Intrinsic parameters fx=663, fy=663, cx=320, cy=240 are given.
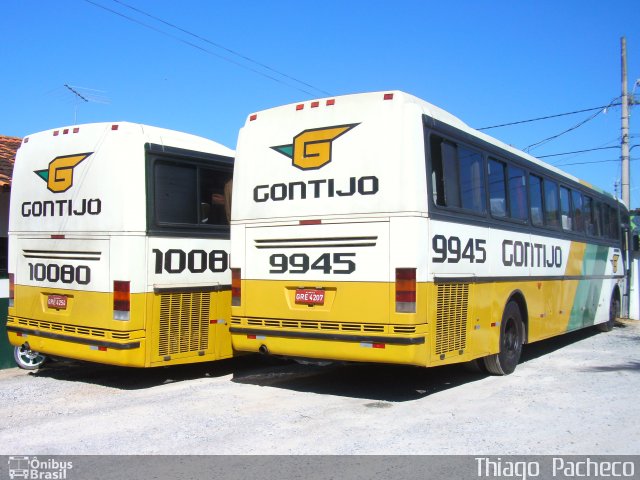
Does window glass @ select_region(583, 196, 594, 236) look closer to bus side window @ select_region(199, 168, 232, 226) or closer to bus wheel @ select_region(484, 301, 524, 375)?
bus wheel @ select_region(484, 301, 524, 375)

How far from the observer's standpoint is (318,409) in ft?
23.3

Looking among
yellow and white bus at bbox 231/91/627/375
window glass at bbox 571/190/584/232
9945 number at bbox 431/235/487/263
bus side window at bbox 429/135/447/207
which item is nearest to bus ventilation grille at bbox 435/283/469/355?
yellow and white bus at bbox 231/91/627/375

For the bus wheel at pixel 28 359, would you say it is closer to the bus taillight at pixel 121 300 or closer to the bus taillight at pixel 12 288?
the bus taillight at pixel 12 288

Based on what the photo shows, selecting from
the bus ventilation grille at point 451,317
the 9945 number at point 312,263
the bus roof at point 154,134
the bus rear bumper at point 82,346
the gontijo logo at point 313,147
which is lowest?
the bus rear bumper at point 82,346

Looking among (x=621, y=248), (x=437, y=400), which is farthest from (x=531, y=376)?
(x=621, y=248)

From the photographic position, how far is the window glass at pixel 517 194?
9.34 m

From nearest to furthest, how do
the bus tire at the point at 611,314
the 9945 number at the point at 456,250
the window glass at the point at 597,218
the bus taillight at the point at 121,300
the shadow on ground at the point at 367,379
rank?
the 9945 number at the point at 456,250, the bus taillight at the point at 121,300, the shadow on ground at the point at 367,379, the window glass at the point at 597,218, the bus tire at the point at 611,314

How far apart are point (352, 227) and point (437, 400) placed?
7.29ft

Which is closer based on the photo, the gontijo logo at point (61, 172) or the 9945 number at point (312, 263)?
the 9945 number at point (312, 263)

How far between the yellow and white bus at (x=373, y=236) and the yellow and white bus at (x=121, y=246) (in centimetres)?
71

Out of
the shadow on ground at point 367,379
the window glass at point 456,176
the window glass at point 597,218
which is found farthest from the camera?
the window glass at point 597,218

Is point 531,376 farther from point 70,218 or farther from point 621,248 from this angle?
point 621,248

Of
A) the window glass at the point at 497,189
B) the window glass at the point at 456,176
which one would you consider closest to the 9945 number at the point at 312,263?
the window glass at the point at 456,176

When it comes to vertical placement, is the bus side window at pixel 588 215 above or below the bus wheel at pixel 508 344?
above
